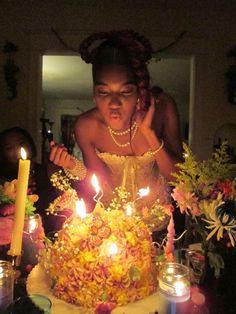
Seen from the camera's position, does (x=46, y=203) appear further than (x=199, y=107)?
No

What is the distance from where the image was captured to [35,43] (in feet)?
6.36

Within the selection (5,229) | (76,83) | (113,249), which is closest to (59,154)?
(5,229)

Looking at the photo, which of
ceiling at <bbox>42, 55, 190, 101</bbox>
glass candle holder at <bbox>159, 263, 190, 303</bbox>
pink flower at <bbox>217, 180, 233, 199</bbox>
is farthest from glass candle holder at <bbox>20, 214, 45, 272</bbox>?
ceiling at <bbox>42, 55, 190, 101</bbox>

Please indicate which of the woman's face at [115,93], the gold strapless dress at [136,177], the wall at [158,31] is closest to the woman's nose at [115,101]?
the woman's face at [115,93]

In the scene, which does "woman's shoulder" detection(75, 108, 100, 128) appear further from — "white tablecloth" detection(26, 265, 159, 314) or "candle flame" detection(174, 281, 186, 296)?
"candle flame" detection(174, 281, 186, 296)

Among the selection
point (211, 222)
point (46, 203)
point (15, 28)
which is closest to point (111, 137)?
point (46, 203)

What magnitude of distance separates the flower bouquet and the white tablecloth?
0.15 meters

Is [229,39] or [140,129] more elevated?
[229,39]

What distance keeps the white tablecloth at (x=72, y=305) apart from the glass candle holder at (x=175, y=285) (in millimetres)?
85

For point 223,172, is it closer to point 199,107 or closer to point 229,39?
point 199,107

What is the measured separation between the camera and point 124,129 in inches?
50.6

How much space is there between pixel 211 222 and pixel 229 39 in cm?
150

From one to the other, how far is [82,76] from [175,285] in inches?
104

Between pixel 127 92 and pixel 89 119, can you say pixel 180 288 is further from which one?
pixel 89 119
